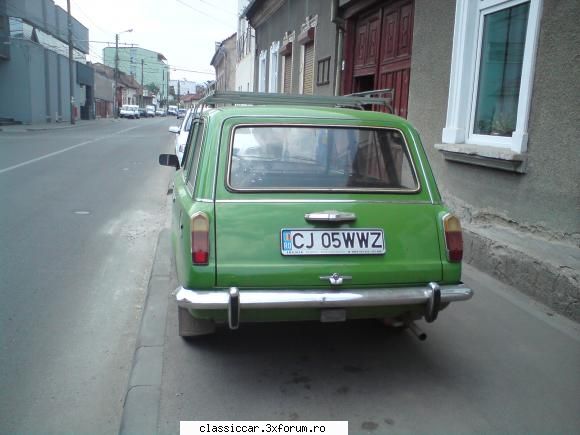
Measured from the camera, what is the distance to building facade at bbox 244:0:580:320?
Result: 473 cm

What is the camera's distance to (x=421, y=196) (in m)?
3.62

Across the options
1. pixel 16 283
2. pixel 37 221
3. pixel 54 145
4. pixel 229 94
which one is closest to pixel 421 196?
pixel 229 94

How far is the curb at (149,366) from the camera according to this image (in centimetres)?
299

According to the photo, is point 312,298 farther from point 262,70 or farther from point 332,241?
point 262,70

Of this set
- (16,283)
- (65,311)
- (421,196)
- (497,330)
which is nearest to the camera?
(421,196)

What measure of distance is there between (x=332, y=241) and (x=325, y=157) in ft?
2.58

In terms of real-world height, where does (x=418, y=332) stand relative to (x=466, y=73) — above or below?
below

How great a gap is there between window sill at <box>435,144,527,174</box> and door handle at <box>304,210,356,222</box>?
2.78 meters

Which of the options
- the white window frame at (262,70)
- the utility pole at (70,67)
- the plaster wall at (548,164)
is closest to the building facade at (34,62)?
the utility pole at (70,67)

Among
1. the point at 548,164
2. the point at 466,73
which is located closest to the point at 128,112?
the point at 466,73

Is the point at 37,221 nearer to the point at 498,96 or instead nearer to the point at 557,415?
the point at 498,96

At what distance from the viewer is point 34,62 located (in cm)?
3547

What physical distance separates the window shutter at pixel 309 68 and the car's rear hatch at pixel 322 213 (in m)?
11.0

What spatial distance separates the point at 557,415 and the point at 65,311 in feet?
12.5
